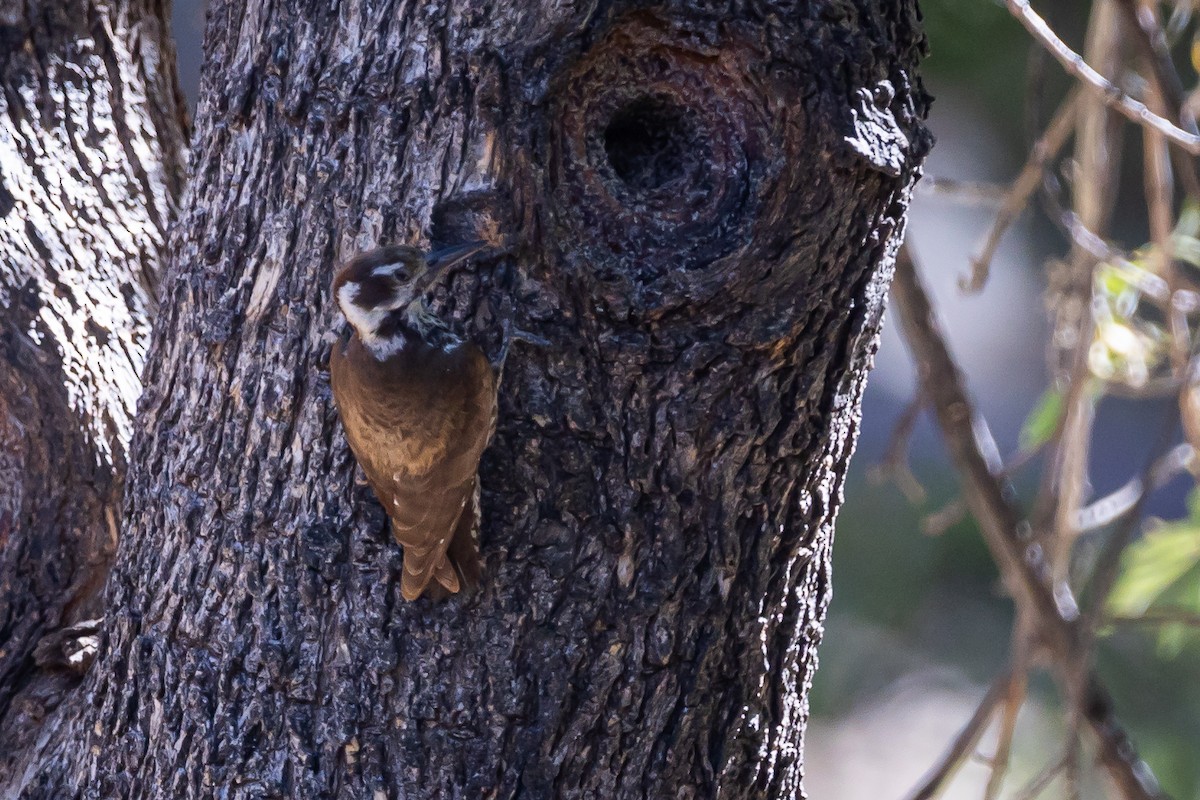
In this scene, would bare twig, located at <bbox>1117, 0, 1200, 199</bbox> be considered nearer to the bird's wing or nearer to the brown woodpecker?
the brown woodpecker

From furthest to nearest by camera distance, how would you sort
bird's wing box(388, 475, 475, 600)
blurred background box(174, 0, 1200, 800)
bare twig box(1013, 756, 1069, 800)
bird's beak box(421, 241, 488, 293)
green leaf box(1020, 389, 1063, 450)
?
1. blurred background box(174, 0, 1200, 800)
2. green leaf box(1020, 389, 1063, 450)
3. bare twig box(1013, 756, 1069, 800)
4. bird's beak box(421, 241, 488, 293)
5. bird's wing box(388, 475, 475, 600)

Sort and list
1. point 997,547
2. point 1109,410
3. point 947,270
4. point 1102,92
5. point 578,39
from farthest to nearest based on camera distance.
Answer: point 1109,410 → point 947,270 → point 997,547 → point 1102,92 → point 578,39

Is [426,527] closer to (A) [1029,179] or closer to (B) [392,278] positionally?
(B) [392,278]

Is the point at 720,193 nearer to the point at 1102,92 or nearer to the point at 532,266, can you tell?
the point at 532,266

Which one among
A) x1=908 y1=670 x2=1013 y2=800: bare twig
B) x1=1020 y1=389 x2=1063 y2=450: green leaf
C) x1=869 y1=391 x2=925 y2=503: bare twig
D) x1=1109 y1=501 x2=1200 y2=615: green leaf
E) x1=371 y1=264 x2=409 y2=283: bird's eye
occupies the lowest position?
x1=908 y1=670 x2=1013 y2=800: bare twig

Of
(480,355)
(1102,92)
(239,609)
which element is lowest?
(239,609)

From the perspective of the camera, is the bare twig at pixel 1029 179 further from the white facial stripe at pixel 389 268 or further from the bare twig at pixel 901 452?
the white facial stripe at pixel 389 268

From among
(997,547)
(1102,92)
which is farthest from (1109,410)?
(1102,92)

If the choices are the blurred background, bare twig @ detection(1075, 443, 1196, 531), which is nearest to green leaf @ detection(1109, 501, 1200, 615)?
bare twig @ detection(1075, 443, 1196, 531)
